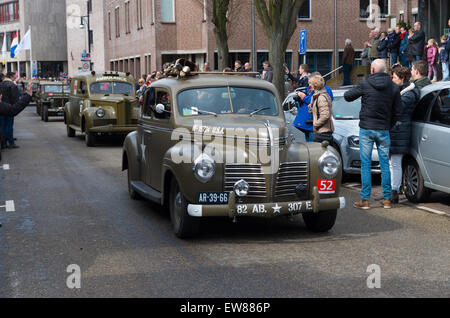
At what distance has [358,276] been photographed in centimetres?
662

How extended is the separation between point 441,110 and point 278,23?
10.5m

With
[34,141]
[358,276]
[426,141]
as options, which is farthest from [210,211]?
[34,141]

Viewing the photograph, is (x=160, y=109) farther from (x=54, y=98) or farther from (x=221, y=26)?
(x=54, y=98)

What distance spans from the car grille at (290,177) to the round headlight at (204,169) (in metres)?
0.75

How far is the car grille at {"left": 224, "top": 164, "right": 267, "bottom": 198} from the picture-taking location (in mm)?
7938

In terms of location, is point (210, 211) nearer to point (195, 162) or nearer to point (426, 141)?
point (195, 162)

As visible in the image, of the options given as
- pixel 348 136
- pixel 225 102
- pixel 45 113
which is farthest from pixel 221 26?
pixel 225 102

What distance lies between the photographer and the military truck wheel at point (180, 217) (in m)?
8.11

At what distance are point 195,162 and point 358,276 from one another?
87.3 inches

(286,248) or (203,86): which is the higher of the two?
(203,86)

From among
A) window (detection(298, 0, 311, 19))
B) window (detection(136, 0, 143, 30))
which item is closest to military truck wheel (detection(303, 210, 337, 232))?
window (detection(298, 0, 311, 19))

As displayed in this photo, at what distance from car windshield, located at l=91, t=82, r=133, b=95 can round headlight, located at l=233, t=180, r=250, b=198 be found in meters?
13.9

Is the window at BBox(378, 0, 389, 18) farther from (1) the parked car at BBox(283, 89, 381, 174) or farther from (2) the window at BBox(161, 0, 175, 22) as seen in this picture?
(1) the parked car at BBox(283, 89, 381, 174)
